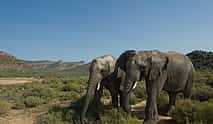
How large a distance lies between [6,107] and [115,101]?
4931 millimetres

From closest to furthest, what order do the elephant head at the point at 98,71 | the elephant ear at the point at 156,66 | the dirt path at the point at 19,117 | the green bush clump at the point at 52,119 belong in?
1. the elephant ear at the point at 156,66
2. the green bush clump at the point at 52,119
3. the elephant head at the point at 98,71
4. the dirt path at the point at 19,117

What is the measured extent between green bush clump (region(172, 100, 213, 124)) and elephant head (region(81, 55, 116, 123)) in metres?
2.69

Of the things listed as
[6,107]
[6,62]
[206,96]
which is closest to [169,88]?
[206,96]

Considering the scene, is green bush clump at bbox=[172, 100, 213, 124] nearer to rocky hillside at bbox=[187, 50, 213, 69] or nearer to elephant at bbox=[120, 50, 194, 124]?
elephant at bbox=[120, 50, 194, 124]

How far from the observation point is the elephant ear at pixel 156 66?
7.38 metres

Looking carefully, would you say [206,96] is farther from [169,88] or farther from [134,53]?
[134,53]

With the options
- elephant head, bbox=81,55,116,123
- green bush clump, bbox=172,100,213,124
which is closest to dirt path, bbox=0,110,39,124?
elephant head, bbox=81,55,116,123

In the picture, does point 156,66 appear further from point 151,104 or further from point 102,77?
point 102,77

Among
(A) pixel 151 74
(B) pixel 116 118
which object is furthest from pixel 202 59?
(B) pixel 116 118

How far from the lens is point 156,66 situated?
746cm

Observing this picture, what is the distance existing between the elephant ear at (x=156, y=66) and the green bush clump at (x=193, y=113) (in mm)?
1133

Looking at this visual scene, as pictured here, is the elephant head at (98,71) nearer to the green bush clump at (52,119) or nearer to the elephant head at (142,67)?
the green bush clump at (52,119)

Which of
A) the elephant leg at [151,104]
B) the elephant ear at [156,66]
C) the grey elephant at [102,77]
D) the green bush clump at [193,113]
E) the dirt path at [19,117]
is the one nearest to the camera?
the green bush clump at [193,113]

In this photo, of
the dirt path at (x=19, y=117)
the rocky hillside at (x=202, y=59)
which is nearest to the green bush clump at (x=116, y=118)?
the dirt path at (x=19, y=117)
